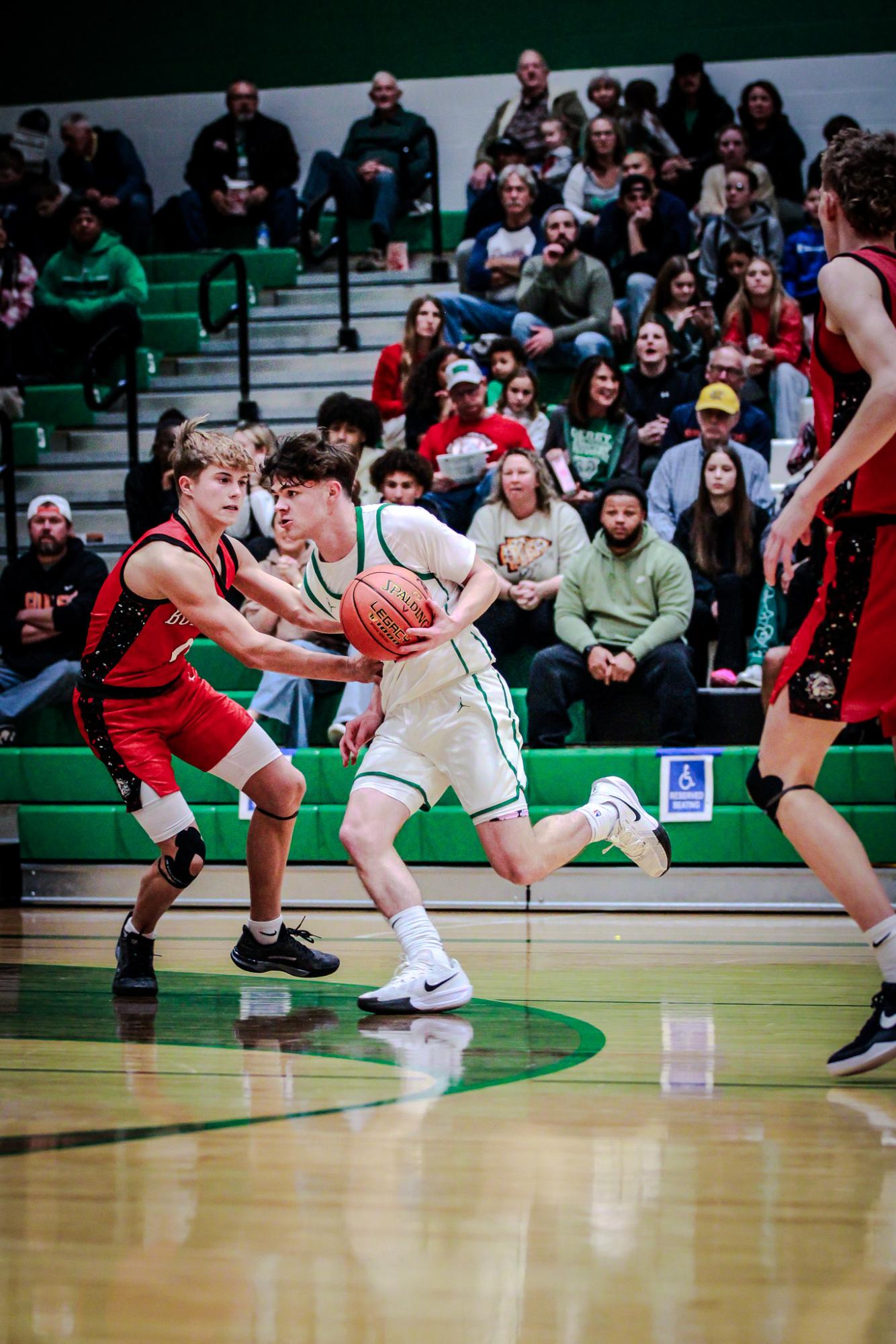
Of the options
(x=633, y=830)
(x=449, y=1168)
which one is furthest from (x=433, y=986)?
(x=449, y=1168)

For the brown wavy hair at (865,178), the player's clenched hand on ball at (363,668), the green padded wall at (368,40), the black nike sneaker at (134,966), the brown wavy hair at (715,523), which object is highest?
the green padded wall at (368,40)

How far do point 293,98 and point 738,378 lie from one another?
590 centimetres

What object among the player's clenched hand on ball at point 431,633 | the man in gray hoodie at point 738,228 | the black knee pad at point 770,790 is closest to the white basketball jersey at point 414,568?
the player's clenched hand on ball at point 431,633

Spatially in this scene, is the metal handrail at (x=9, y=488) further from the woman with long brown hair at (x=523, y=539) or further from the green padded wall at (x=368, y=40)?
the green padded wall at (x=368, y=40)

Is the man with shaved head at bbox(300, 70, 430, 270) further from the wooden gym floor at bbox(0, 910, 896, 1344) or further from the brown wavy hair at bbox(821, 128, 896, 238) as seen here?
the brown wavy hair at bbox(821, 128, 896, 238)

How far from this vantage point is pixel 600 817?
415 cm

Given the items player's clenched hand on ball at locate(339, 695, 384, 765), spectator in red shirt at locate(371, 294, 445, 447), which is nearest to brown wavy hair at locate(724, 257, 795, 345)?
spectator in red shirt at locate(371, 294, 445, 447)

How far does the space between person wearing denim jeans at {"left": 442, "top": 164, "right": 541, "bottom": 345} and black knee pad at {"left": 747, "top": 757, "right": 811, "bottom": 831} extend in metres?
6.23

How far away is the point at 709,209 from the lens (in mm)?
9500

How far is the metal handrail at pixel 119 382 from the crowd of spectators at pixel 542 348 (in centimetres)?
14

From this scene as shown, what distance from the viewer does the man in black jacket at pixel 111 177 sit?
10883mm

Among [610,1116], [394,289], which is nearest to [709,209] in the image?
[394,289]

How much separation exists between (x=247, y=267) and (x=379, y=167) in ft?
3.79

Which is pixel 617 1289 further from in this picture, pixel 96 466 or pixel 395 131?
pixel 395 131
